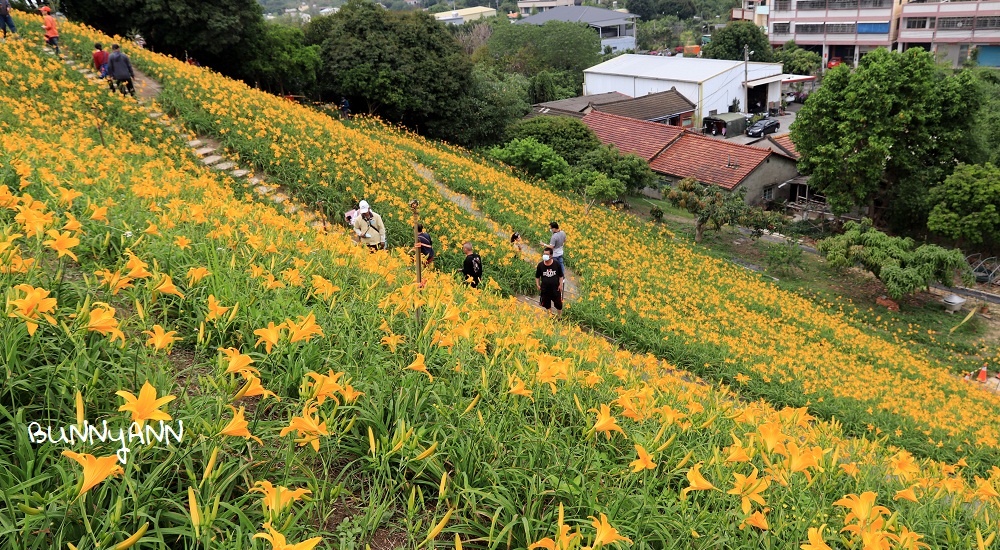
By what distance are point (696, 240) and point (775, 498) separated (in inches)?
715

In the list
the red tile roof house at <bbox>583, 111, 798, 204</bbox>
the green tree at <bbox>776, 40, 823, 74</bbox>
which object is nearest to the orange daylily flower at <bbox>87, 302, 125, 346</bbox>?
the red tile roof house at <bbox>583, 111, 798, 204</bbox>

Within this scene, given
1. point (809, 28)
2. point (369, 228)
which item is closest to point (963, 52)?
point (809, 28)

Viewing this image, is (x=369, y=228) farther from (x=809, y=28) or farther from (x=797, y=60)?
(x=809, y=28)

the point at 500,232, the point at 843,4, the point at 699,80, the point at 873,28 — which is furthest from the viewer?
the point at 843,4

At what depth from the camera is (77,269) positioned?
4.02 meters

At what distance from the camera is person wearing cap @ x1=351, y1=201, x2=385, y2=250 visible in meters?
8.12

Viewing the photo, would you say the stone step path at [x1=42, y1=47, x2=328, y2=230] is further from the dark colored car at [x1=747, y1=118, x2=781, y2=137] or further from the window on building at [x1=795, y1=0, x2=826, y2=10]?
the window on building at [x1=795, y1=0, x2=826, y2=10]

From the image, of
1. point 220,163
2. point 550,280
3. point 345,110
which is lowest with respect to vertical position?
point 550,280

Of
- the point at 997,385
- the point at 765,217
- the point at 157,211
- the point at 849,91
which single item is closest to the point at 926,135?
the point at 849,91

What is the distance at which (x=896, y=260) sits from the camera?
1652 centimetres

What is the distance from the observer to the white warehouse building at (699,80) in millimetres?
41156

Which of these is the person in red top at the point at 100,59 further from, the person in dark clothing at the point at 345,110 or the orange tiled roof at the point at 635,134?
the orange tiled roof at the point at 635,134

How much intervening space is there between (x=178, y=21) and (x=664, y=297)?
16896mm

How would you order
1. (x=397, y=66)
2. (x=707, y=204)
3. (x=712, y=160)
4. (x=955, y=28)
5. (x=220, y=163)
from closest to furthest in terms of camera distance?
(x=220, y=163)
(x=707, y=204)
(x=397, y=66)
(x=712, y=160)
(x=955, y=28)
